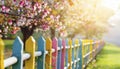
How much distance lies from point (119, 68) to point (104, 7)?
63.2m

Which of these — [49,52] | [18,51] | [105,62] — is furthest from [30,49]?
[105,62]

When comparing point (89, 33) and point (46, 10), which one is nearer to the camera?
point (46, 10)

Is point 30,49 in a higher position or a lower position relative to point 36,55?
higher

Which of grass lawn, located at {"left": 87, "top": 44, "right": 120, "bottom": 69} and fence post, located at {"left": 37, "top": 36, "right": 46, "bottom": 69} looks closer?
fence post, located at {"left": 37, "top": 36, "right": 46, "bottom": 69}

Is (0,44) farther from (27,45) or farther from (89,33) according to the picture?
(89,33)

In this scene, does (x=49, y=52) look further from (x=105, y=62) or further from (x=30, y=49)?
(x=105, y=62)

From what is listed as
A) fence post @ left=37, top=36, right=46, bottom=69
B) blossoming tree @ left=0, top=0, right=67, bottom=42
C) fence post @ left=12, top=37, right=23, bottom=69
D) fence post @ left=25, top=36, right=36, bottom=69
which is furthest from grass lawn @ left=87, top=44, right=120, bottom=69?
fence post @ left=12, top=37, right=23, bottom=69

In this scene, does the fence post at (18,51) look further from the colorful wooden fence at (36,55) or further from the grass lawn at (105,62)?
the grass lawn at (105,62)

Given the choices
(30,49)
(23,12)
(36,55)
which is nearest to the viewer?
(30,49)

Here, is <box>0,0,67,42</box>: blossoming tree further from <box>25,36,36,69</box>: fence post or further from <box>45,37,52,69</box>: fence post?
<box>25,36,36,69</box>: fence post

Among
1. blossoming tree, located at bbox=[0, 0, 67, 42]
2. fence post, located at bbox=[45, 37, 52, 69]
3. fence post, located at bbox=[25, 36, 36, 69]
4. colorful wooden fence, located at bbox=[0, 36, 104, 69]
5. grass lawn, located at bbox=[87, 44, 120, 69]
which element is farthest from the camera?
grass lawn, located at bbox=[87, 44, 120, 69]

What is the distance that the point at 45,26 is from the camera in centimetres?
1784

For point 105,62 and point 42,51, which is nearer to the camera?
point 42,51

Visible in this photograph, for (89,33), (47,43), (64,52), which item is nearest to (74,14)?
(64,52)
